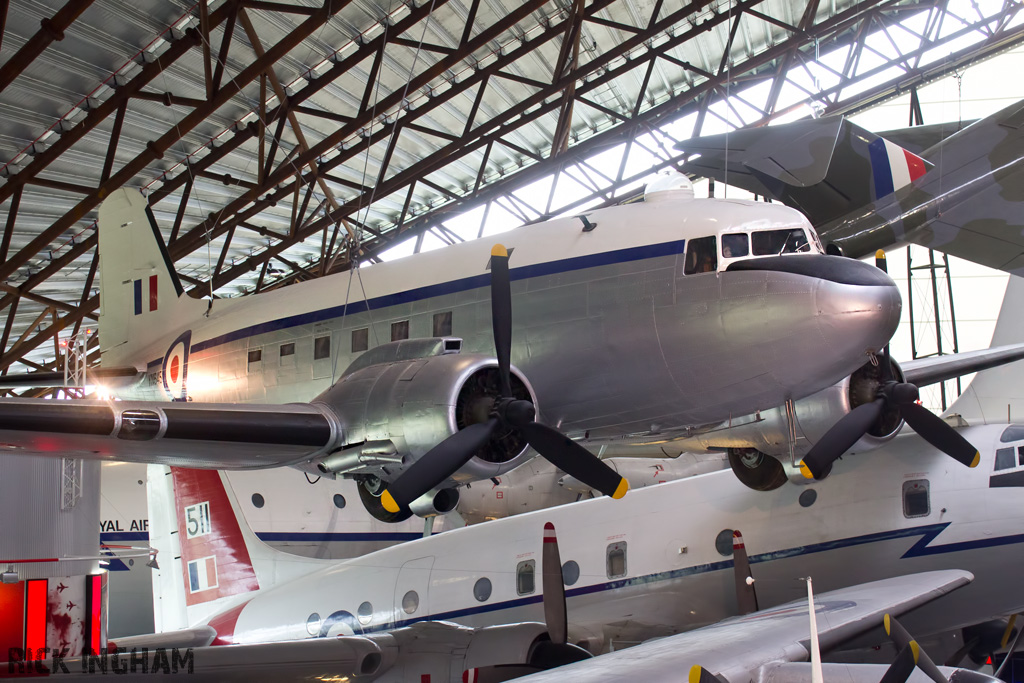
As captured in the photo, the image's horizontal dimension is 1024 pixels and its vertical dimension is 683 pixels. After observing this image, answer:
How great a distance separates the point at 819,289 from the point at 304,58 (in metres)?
12.7

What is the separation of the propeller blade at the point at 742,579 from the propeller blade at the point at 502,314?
3703 mm

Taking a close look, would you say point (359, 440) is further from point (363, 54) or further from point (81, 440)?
point (363, 54)

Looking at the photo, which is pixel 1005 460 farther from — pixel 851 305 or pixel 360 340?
pixel 360 340

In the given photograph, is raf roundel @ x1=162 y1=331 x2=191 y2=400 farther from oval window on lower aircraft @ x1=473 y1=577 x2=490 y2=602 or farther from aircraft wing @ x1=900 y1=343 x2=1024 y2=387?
aircraft wing @ x1=900 y1=343 x2=1024 y2=387

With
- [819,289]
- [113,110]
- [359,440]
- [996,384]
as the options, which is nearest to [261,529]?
[359,440]

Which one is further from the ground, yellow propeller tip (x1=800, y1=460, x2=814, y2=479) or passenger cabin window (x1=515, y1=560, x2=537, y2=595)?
yellow propeller tip (x1=800, y1=460, x2=814, y2=479)

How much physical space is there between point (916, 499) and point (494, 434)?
5.13 meters

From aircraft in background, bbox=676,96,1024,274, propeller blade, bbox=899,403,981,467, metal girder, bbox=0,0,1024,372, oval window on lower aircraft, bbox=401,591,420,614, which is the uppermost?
metal girder, bbox=0,0,1024,372

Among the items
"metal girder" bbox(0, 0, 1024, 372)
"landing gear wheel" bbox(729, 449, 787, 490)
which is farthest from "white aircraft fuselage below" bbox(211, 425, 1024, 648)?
"metal girder" bbox(0, 0, 1024, 372)

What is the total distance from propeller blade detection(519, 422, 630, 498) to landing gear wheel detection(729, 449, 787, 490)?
262 cm

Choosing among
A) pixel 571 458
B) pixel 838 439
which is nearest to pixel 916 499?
pixel 838 439

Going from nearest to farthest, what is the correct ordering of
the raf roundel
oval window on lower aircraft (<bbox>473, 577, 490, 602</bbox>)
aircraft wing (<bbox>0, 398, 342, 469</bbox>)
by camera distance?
aircraft wing (<bbox>0, 398, 342, 469</bbox>) → oval window on lower aircraft (<bbox>473, 577, 490, 602</bbox>) → the raf roundel

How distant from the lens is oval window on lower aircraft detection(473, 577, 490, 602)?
10.5 meters

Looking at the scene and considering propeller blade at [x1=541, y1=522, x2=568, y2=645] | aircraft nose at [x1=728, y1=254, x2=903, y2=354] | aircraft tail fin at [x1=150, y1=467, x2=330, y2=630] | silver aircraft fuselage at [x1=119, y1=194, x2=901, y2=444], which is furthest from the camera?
aircraft tail fin at [x1=150, y1=467, x2=330, y2=630]
